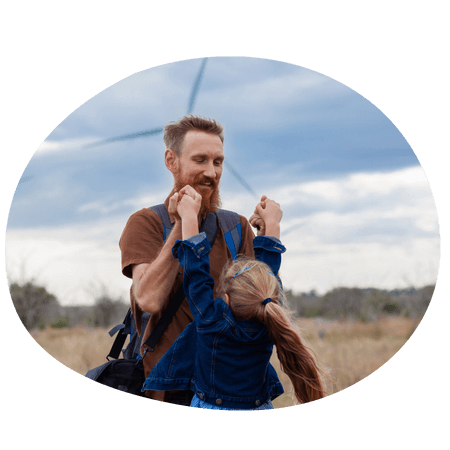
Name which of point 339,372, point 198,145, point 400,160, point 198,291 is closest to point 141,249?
point 198,291

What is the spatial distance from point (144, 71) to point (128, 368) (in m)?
2.62

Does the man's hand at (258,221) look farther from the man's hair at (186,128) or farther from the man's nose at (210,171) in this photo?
the man's hair at (186,128)

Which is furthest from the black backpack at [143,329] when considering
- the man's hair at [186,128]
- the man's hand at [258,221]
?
the man's hair at [186,128]

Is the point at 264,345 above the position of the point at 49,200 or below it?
below

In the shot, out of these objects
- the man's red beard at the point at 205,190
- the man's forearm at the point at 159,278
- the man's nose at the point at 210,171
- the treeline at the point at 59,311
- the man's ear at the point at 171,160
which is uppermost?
the man's ear at the point at 171,160

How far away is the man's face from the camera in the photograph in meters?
4.09

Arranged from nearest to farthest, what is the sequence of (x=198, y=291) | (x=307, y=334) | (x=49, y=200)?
(x=198, y=291) < (x=307, y=334) < (x=49, y=200)

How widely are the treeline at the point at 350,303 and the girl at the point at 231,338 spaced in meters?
0.28

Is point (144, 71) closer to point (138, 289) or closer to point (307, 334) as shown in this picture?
A: point (138, 289)

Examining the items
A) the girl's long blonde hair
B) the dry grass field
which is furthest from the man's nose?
the dry grass field

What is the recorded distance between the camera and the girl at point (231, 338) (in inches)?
147

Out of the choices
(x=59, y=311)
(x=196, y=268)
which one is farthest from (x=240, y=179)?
(x=59, y=311)

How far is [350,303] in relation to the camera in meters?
4.14

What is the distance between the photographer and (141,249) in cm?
398
